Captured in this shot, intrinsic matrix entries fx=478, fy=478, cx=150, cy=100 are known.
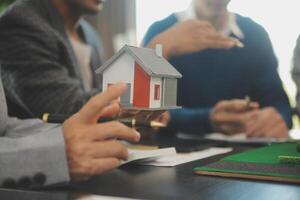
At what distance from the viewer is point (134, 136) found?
0.71 metres

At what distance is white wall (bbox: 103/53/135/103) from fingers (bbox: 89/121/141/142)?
6cm

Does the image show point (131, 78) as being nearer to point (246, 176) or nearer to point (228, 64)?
point (246, 176)

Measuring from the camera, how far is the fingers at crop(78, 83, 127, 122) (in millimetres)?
676

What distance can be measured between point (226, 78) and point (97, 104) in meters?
0.90

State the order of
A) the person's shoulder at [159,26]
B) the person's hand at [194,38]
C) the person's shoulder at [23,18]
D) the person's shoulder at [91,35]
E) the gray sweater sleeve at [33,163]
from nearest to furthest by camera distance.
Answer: the gray sweater sleeve at [33,163], the person's shoulder at [159,26], the person's hand at [194,38], the person's shoulder at [23,18], the person's shoulder at [91,35]

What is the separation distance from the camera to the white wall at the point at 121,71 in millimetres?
741

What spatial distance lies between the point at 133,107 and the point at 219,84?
2.67 ft

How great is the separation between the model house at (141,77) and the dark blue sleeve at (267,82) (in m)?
0.71

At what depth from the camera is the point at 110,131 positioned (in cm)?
69

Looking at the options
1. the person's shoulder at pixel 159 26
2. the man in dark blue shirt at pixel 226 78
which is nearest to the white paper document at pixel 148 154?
→ the person's shoulder at pixel 159 26

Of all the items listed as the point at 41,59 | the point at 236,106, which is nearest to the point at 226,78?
the point at 236,106

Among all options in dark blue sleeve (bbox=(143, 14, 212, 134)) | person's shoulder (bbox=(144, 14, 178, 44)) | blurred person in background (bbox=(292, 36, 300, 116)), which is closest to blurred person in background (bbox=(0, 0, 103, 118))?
person's shoulder (bbox=(144, 14, 178, 44))

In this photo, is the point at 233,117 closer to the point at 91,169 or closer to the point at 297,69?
the point at 297,69

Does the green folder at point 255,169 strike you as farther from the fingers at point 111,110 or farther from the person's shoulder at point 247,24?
the person's shoulder at point 247,24
